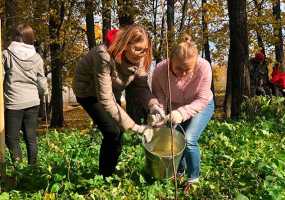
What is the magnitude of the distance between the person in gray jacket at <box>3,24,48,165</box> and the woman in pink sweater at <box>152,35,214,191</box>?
5.62 ft

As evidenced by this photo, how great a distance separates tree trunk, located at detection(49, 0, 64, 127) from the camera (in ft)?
64.0

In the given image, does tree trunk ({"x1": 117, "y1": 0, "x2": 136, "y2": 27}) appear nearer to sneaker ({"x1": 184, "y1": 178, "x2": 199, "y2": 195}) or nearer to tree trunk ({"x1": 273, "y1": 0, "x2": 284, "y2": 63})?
tree trunk ({"x1": 273, "y1": 0, "x2": 284, "y2": 63})

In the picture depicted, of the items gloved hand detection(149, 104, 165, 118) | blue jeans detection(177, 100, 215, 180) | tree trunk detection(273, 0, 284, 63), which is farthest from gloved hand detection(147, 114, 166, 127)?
tree trunk detection(273, 0, 284, 63)

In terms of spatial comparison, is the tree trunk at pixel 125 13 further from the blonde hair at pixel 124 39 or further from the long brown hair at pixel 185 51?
the blonde hair at pixel 124 39

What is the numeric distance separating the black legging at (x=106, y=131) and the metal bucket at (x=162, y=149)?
27 cm

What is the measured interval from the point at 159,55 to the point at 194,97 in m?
14.4

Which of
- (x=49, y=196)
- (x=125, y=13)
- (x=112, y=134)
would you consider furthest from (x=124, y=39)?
(x=125, y=13)

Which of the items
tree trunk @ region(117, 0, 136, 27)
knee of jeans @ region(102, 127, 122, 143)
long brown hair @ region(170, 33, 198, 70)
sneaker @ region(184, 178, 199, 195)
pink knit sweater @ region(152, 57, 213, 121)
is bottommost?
sneaker @ region(184, 178, 199, 195)

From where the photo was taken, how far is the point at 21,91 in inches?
228

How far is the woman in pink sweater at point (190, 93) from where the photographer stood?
176 inches

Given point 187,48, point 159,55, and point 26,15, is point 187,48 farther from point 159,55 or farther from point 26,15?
point 26,15

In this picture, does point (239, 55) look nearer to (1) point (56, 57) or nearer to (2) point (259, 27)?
(1) point (56, 57)

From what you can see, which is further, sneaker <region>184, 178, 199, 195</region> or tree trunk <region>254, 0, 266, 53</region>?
→ tree trunk <region>254, 0, 266, 53</region>

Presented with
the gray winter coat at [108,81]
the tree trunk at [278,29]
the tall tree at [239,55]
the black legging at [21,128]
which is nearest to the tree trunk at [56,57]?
the tree trunk at [278,29]
